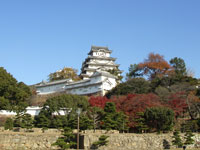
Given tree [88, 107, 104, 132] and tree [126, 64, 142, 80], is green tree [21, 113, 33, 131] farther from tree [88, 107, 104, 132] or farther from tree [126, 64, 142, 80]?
tree [126, 64, 142, 80]

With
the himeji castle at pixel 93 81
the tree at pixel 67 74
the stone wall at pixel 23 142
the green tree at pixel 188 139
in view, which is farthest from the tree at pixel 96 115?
the tree at pixel 67 74

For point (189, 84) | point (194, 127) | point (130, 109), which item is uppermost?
point (189, 84)

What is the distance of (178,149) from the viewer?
20.9 m

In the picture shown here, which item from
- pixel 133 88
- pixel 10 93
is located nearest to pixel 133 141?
pixel 10 93

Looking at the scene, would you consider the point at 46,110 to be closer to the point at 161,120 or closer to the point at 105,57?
the point at 161,120

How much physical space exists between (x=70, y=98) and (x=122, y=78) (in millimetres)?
24264

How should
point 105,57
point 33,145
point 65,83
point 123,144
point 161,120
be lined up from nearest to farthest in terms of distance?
point 33,145
point 123,144
point 161,120
point 65,83
point 105,57

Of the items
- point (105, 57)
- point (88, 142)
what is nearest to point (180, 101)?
point (88, 142)

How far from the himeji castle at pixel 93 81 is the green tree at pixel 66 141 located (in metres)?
25.4

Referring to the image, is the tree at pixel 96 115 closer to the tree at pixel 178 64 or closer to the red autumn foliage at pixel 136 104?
the red autumn foliage at pixel 136 104

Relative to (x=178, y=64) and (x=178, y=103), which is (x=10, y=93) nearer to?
(x=178, y=103)

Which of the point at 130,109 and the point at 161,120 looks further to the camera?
the point at 130,109

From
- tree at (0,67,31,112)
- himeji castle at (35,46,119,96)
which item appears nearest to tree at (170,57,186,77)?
himeji castle at (35,46,119,96)

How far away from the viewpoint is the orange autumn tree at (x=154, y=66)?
164ft
